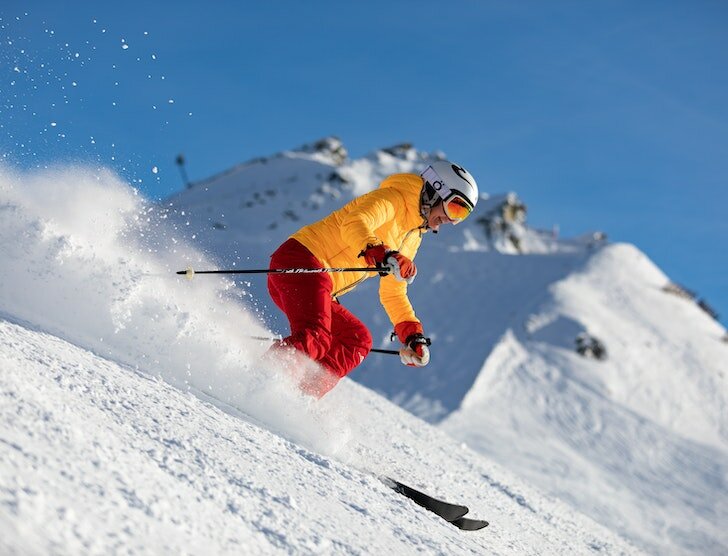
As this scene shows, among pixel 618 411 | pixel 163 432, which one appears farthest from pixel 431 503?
pixel 618 411

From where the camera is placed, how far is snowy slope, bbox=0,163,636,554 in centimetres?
244

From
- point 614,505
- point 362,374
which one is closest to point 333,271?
point 614,505

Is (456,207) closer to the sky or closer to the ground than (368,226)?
closer to the sky

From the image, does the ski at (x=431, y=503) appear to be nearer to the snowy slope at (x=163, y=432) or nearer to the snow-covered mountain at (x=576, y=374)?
the snowy slope at (x=163, y=432)

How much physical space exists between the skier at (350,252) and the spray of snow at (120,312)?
1.12 ft

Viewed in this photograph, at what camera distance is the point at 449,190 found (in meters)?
5.44

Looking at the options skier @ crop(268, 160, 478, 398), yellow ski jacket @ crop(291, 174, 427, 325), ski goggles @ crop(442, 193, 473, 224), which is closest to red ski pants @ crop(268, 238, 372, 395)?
skier @ crop(268, 160, 478, 398)

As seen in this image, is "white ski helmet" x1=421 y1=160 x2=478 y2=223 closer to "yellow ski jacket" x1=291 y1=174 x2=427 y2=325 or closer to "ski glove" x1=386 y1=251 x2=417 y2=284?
"yellow ski jacket" x1=291 y1=174 x2=427 y2=325

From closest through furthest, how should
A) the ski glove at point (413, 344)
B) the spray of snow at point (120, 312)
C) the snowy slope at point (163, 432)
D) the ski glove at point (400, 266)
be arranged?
the snowy slope at point (163, 432)
the spray of snow at point (120, 312)
the ski glove at point (400, 266)
the ski glove at point (413, 344)

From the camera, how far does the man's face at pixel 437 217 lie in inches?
217

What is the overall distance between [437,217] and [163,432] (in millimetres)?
2888

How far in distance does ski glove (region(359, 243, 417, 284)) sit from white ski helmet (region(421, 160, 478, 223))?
74cm

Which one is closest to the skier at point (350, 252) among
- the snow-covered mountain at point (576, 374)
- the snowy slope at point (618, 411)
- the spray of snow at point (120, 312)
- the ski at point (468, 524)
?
the spray of snow at point (120, 312)

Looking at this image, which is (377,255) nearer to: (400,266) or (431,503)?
(400,266)
